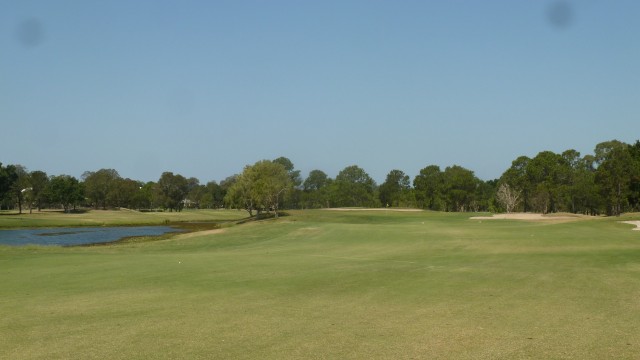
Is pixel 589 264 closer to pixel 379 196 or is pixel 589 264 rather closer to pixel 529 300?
pixel 529 300

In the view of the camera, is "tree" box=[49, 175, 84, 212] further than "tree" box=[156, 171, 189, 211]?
No

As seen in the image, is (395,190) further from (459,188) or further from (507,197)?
(507,197)

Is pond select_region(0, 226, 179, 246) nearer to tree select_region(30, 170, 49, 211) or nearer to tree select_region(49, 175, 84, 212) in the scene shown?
tree select_region(49, 175, 84, 212)

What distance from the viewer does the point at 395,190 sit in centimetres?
17425

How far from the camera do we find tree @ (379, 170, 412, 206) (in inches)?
6249

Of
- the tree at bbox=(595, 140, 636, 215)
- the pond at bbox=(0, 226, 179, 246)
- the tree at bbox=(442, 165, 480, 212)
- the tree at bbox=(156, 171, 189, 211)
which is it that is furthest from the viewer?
the tree at bbox=(156, 171, 189, 211)

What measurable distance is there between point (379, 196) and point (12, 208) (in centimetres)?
11495

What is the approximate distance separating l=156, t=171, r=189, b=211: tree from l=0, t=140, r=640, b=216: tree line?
0.31m

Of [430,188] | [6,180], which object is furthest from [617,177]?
[6,180]

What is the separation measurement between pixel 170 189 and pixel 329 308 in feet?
578

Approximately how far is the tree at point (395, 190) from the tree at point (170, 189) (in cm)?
6471

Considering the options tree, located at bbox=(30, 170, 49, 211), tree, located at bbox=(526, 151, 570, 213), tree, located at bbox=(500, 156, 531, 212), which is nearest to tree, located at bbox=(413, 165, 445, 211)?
tree, located at bbox=(500, 156, 531, 212)

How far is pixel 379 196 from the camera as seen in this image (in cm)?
17912

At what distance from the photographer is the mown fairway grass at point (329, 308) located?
8.39 meters
